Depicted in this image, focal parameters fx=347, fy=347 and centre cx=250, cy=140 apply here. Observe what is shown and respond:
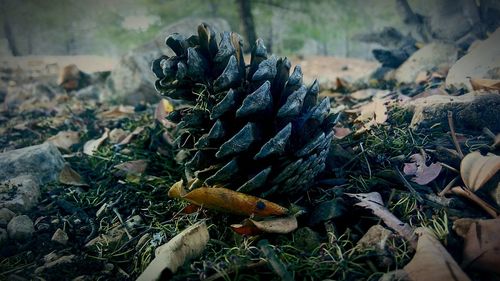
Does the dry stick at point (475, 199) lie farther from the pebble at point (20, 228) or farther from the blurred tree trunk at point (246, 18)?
the blurred tree trunk at point (246, 18)

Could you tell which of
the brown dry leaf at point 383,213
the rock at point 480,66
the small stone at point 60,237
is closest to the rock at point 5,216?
the small stone at point 60,237

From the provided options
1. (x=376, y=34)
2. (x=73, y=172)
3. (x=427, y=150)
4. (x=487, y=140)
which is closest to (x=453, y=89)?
(x=487, y=140)

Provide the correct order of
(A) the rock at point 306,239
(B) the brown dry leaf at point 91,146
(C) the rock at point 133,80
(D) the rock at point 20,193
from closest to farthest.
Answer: (A) the rock at point 306,239
(D) the rock at point 20,193
(B) the brown dry leaf at point 91,146
(C) the rock at point 133,80

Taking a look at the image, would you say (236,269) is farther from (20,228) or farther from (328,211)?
(20,228)

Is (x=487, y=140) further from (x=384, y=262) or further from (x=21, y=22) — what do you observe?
(x=21, y=22)

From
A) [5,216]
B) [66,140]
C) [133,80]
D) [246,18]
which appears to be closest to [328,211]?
[5,216]

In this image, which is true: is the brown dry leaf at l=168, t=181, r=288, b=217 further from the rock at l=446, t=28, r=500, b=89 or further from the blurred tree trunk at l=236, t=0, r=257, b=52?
the blurred tree trunk at l=236, t=0, r=257, b=52
